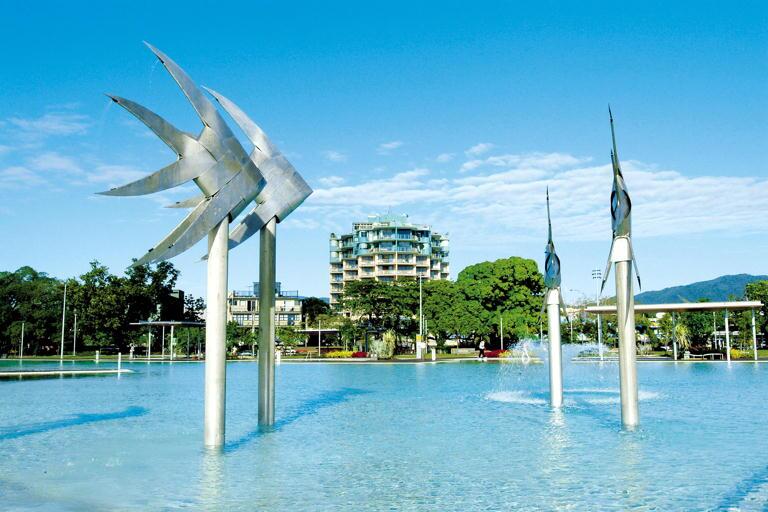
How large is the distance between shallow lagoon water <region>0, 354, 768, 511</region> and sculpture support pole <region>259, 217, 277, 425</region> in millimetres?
1149

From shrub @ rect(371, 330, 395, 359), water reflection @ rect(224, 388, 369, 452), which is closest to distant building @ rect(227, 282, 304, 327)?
shrub @ rect(371, 330, 395, 359)

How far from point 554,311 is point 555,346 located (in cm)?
84

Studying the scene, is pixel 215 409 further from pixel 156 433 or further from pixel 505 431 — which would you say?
pixel 505 431

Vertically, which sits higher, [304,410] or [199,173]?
[199,173]

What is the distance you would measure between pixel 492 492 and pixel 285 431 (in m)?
6.55

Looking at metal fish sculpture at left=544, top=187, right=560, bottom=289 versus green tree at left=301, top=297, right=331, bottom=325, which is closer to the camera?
metal fish sculpture at left=544, top=187, right=560, bottom=289

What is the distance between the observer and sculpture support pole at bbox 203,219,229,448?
1149 cm

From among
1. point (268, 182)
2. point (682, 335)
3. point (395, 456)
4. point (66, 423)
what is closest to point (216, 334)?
point (395, 456)

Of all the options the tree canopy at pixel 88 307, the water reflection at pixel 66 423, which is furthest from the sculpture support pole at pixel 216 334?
the tree canopy at pixel 88 307

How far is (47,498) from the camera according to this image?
8570mm

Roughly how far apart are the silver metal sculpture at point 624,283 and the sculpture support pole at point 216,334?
685 cm

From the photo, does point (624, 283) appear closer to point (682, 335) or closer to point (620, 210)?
point (620, 210)

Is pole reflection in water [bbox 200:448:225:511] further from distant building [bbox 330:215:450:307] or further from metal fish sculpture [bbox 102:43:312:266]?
distant building [bbox 330:215:450:307]

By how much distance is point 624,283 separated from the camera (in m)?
13.3
